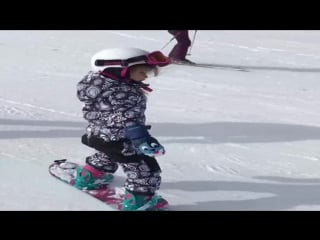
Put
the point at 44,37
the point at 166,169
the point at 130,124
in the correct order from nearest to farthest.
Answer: the point at 130,124 < the point at 166,169 < the point at 44,37

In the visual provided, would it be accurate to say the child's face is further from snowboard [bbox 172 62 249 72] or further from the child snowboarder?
snowboard [bbox 172 62 249 72]

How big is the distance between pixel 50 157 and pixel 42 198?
0.84 meters

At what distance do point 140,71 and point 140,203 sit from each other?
2.43ft

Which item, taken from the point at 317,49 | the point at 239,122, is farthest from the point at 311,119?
the point at 317,49

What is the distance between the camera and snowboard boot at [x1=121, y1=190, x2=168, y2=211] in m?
3.48

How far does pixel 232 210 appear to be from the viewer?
3570 mm

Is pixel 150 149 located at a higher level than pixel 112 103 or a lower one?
lower

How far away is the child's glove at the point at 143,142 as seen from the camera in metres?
3.33

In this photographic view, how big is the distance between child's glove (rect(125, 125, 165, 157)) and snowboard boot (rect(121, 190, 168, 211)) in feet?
0.85

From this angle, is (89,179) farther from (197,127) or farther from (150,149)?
(197,127)

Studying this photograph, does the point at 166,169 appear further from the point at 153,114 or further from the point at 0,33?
the point at 0,33

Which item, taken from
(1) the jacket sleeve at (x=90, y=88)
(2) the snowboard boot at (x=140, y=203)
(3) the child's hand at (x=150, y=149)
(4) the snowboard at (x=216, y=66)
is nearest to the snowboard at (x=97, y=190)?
(2) the snowboard boot at (x=140, y=203)

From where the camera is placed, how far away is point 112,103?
347 cm

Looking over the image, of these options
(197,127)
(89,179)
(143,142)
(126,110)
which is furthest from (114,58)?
(197,127)
